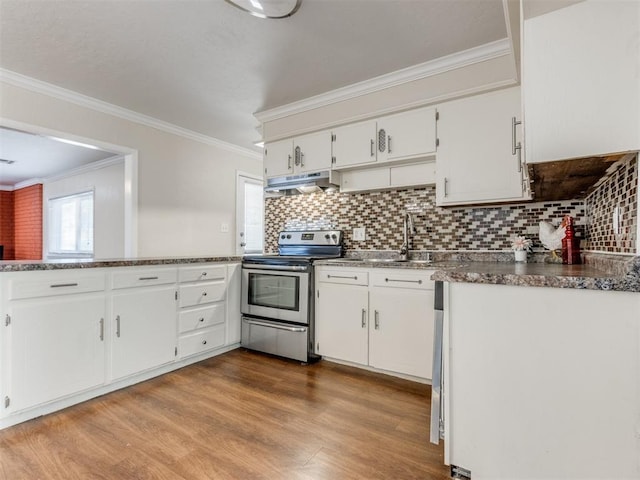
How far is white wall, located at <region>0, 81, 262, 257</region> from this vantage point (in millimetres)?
2879

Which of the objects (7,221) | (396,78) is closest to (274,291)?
(396,78)

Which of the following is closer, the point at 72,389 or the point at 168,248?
the point at 72,389

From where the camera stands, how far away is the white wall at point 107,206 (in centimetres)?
524

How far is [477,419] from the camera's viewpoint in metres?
1.32

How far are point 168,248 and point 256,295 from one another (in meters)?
1.40

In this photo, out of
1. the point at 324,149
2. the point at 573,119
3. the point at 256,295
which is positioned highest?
the point at 324,149

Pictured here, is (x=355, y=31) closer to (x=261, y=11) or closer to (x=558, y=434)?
(x=261, y=11)

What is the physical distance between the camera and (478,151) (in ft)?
7.97

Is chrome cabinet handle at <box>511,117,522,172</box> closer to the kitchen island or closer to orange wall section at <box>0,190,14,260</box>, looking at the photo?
the kitchen island

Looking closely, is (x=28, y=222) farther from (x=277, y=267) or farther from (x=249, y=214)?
(x=277, y=267)

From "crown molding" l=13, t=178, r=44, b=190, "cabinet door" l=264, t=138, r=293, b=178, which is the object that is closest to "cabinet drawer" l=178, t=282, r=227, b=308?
"cabinet door" l=264, t=138, r=293, b=178

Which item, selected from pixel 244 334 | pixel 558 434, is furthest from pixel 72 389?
pixel 558 434

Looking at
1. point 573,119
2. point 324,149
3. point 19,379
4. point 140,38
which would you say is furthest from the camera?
point 324,149

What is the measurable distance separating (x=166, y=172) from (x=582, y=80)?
3.78 m
